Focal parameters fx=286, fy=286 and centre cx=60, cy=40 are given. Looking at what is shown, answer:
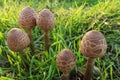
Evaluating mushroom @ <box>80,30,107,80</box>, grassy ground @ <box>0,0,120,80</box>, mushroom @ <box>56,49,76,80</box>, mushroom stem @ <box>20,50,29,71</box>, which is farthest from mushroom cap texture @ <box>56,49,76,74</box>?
mushroom stem @ <box>20,50,29,71</box>

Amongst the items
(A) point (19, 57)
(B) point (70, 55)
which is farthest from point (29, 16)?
(B) point (70, 55)

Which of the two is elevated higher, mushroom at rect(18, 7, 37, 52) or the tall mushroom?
mushroom at rect(18, 7, 37, 52)

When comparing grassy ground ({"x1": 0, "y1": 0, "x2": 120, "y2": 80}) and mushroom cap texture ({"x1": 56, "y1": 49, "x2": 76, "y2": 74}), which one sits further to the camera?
grassy ground ({"x1": 0, "y1": 0, "x2": 120, "y2": 80})

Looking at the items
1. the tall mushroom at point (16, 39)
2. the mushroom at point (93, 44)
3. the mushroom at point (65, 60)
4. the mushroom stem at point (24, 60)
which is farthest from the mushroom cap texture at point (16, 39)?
the mushroom at point (93, 44)

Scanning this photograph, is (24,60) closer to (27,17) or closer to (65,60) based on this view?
(27,17)

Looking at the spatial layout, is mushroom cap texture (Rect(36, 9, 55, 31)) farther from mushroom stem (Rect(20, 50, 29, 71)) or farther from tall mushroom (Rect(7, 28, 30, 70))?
mushroom stem (Rect(20, 50, 29, 71))

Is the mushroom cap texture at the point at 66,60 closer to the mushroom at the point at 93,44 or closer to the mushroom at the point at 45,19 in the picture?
the mushroom at the point at 93,44

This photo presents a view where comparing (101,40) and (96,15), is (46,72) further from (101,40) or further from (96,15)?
(96,15)

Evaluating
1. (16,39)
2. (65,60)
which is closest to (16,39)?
(16,39)
